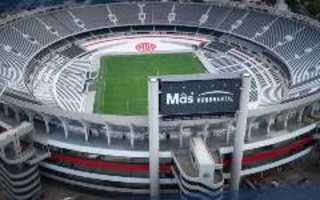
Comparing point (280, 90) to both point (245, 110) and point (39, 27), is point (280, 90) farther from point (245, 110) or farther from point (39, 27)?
point (39, 27)

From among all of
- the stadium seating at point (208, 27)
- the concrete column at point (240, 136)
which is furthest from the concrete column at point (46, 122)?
the concrete column at point (240, 136)

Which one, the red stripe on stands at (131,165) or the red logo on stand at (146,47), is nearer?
the red stripe on stands at (131,165)

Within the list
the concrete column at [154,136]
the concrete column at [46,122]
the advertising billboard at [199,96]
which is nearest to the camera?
the concrete column at [154,136]

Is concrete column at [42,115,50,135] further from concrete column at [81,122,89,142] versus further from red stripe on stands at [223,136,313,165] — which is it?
red stripe on stands at [223,136,313,165]

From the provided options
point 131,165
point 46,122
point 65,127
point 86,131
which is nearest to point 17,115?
point 46,122

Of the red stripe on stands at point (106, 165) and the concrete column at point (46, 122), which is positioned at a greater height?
the concrete column at point (46, 122)

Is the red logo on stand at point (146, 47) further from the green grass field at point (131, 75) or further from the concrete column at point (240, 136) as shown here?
the concrete column at point (240, 136)

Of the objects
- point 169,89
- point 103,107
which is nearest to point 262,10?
point 103,107
